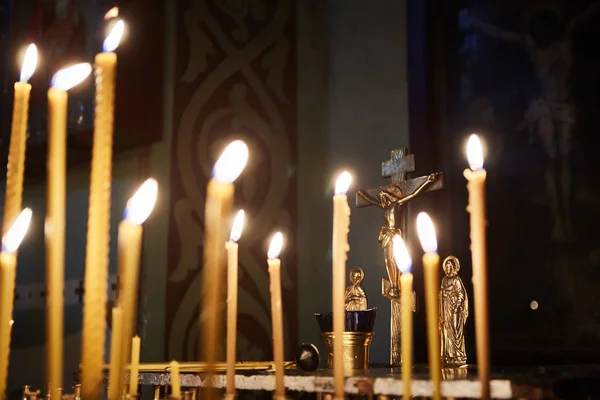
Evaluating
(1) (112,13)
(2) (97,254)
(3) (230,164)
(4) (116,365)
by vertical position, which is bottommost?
(4) (116,365)

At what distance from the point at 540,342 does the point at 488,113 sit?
3.12ft

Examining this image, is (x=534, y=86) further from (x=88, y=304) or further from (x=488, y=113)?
(x=88, y=304)

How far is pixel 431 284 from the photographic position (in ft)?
2.70

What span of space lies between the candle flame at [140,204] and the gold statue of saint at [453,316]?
59.2 inches

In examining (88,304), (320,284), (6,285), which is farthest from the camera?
(320,284)

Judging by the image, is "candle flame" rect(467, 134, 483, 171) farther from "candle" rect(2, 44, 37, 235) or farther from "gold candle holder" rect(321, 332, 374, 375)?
"gold candle holder" rect(321, 332, 374, 375)

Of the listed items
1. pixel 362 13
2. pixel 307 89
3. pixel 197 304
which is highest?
pixel 362 13

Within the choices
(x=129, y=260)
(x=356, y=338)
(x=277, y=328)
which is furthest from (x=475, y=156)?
(x=356, y=338)

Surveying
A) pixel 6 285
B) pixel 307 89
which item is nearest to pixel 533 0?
pixel 307 89

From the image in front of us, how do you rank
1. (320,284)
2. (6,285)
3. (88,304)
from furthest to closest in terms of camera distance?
(320,284)
(6,285)
(88,304)

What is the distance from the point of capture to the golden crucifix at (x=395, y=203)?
2363mm

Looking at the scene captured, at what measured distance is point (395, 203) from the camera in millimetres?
2523

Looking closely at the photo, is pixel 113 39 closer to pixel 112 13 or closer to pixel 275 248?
pixel 275 248

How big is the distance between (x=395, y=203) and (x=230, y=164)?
5.69 ft
